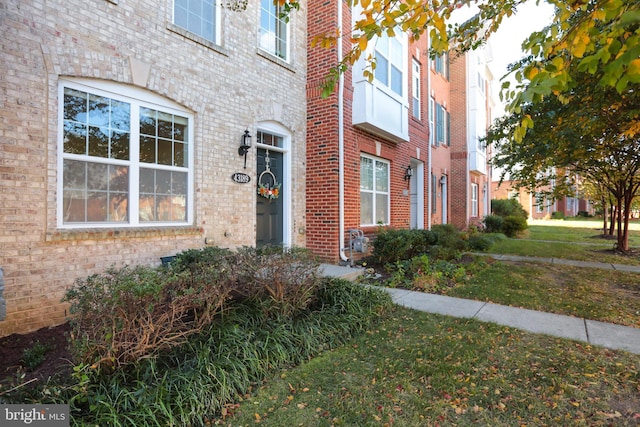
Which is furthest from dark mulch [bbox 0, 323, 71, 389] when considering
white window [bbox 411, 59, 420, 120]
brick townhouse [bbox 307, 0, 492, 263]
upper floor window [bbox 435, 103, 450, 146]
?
upper floor window [bbox 435, 103, 450, 146]

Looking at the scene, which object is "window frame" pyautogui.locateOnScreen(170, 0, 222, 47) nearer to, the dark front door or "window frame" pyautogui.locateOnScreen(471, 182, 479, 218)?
the dark front door

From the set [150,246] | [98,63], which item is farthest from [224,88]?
[150,246]

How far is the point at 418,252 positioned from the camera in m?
8.68

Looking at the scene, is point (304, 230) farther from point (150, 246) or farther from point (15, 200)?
point (15, 200)

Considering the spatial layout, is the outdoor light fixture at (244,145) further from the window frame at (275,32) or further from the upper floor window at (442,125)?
the upper floor window at (442,125)

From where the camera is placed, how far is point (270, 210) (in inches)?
289

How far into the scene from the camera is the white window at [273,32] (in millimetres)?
7047

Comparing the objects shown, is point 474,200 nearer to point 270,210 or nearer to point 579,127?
point 579,127

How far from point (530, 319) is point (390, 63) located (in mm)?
7012

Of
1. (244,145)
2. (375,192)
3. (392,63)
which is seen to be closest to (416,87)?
(392,63)

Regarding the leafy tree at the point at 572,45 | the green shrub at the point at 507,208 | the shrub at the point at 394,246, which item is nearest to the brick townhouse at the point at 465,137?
the green shrub at the point at 507,208

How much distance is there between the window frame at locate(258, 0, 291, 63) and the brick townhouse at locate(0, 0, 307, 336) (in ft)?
0.12

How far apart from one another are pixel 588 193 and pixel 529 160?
12.7 meters

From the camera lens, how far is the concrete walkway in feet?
12.8
